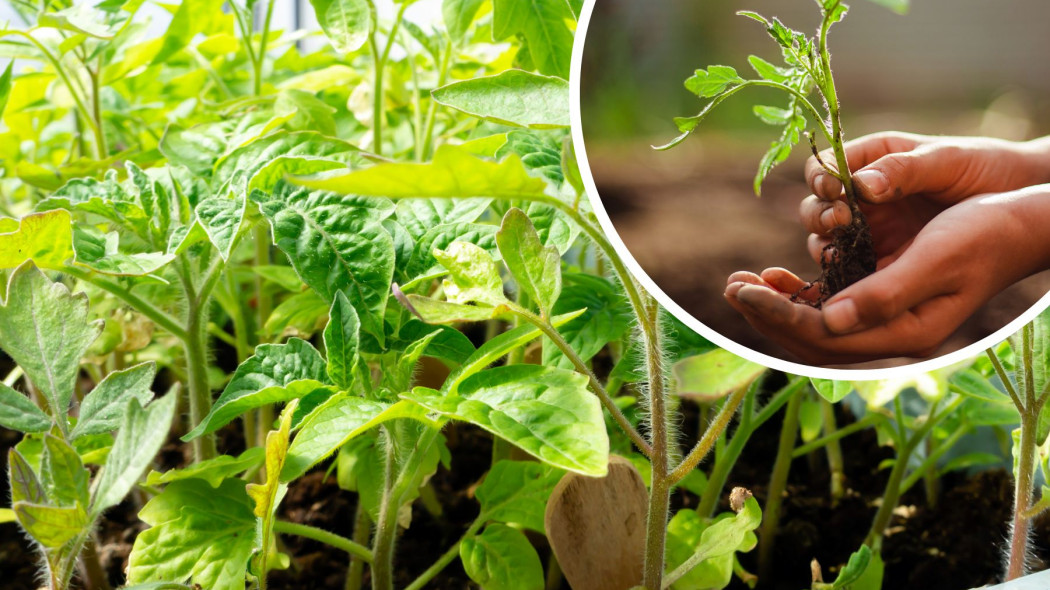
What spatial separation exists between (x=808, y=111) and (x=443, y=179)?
0.26m

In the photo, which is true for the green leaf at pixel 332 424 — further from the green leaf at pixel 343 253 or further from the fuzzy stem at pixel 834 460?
the fuzzy stem at pixel 834 460

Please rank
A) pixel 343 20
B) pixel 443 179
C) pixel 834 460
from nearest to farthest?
1. pixel 443 179
2. pixel 343 20
3. pixel 834 460

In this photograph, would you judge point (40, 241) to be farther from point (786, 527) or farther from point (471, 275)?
point (786, 527)

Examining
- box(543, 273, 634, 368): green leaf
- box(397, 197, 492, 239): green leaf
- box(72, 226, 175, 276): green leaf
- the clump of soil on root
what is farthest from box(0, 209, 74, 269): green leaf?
the clump of soil on root

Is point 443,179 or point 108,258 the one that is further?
point 108,258

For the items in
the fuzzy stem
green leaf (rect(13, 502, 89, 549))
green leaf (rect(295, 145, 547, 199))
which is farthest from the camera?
the fuzzy stem

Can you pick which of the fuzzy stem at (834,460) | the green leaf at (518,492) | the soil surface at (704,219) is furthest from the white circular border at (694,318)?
the fuzzy stem at (834,460)

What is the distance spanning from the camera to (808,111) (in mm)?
491

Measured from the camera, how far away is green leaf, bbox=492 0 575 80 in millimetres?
626

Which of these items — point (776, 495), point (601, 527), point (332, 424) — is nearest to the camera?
point (332, 424)

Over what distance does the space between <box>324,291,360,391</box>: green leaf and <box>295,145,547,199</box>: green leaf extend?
7.2 inches

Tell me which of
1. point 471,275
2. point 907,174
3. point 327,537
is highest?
point 907,174

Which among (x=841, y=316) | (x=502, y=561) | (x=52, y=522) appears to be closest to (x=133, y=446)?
(x=52, y=522)

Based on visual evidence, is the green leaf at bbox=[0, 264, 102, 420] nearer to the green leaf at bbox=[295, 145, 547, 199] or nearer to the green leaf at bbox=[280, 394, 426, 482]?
the green leaf at bbox=[280, 394, 426, 482]
